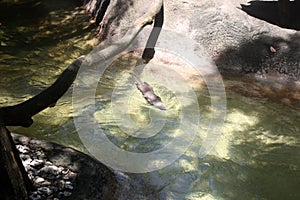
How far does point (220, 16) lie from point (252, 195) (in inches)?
125

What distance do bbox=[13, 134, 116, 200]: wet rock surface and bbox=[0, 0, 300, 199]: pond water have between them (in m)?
0.22

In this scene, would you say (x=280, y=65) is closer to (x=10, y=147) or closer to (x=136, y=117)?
(x=136, y=117)

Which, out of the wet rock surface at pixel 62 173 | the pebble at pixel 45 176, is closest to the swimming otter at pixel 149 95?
the wet rock surface at pixel 62 173

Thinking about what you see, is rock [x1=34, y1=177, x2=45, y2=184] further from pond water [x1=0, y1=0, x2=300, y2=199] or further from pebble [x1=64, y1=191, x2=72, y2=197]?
pond water [x1=0, y1=0, x2=300, y2=199]

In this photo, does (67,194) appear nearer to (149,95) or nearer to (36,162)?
(36,162)

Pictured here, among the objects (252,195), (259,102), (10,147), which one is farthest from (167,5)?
(10,147)

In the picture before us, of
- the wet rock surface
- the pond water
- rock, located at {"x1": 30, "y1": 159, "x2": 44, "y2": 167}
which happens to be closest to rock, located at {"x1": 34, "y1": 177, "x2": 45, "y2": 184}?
the wet rock surface

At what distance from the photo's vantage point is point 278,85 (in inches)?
226

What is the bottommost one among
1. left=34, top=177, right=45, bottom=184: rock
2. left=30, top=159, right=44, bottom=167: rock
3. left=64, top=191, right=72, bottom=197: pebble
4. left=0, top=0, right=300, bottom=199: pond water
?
left=0, top=0, right=300, bottom=199: pond water

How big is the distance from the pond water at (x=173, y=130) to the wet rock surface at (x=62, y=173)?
217 mm

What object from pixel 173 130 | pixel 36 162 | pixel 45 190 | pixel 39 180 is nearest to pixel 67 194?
pixel 45 190

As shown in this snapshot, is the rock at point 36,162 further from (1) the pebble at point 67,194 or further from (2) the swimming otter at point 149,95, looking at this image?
(2) the swimming otter at point 149,95

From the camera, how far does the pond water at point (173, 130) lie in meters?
3.94

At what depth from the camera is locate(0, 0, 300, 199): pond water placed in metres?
3.94
